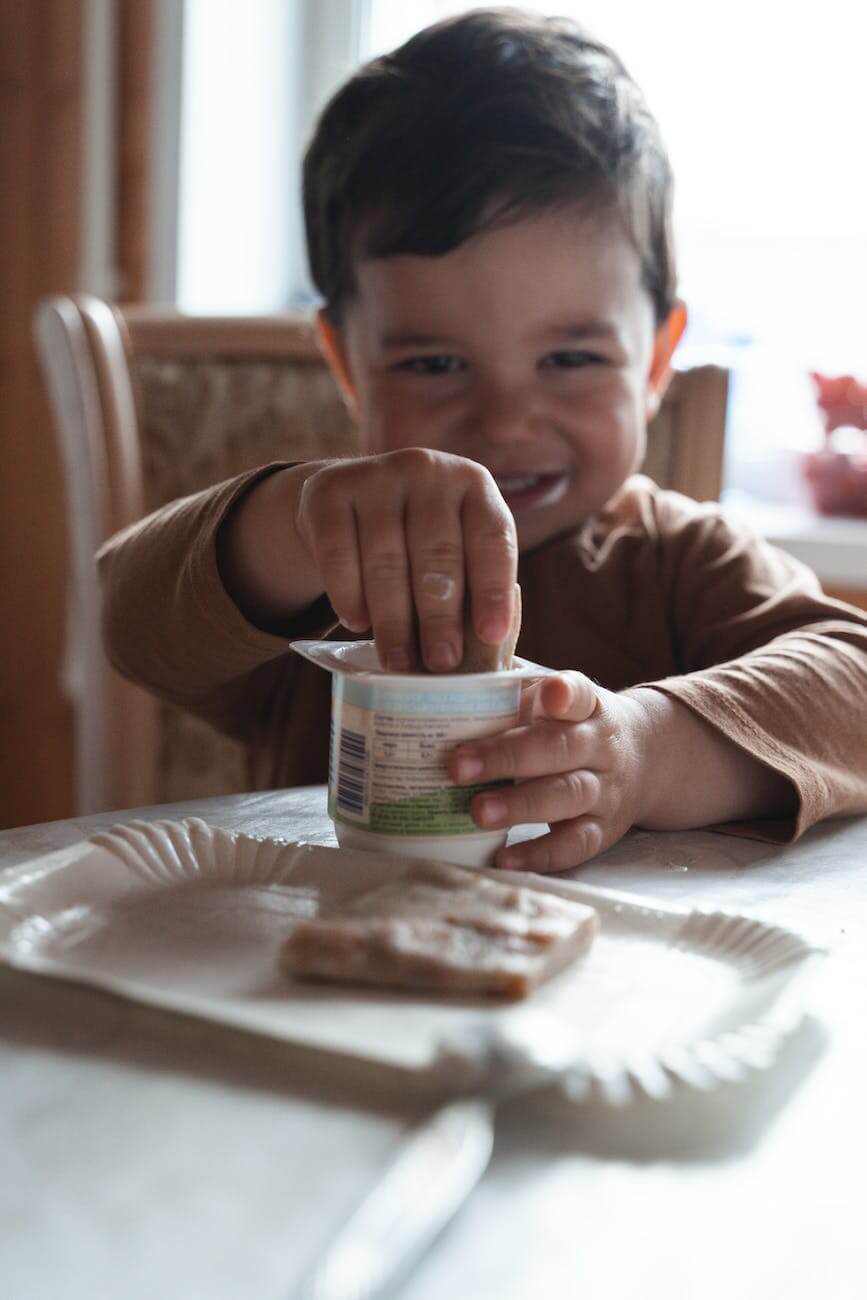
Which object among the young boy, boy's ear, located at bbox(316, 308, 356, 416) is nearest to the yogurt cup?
the young boy

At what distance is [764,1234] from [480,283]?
79 centimetres

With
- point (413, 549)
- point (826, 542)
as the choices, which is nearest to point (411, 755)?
point (413, 549)

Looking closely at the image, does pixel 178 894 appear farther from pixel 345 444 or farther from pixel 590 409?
pixel 345 444

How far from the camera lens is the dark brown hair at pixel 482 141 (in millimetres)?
976

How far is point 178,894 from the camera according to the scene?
537 mm

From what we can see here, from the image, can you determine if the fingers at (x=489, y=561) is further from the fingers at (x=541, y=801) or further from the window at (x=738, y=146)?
the window at (x=738, y=146)

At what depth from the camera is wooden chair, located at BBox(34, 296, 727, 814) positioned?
136 cm

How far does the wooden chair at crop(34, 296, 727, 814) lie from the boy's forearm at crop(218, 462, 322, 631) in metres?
0.58

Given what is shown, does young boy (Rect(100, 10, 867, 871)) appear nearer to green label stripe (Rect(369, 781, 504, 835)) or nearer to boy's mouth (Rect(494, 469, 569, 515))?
boy's mouth (Rect(494, 469, 569, 515))

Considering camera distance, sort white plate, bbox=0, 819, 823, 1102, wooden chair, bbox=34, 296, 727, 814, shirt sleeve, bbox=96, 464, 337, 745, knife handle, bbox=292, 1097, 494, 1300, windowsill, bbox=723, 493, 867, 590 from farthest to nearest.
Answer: windowsill, bbox=723, 493, 867, 590 < wooden chair, bbox=34, 296, 727, 814 < shirt sleeve, bbox=96, 464, 337, 745 < white plate, bbox=0, 819, 823, 1102 < knife handle, bbox=292, 1097, 494, 1300

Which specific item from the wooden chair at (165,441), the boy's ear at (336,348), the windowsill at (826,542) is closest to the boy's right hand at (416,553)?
the boy's ear at (336,348)

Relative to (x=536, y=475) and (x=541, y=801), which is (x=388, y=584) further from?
(x=536, y=475)

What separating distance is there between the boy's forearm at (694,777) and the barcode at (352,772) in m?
0.18

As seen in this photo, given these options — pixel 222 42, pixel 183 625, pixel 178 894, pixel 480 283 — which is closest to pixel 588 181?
pixel 480 283
